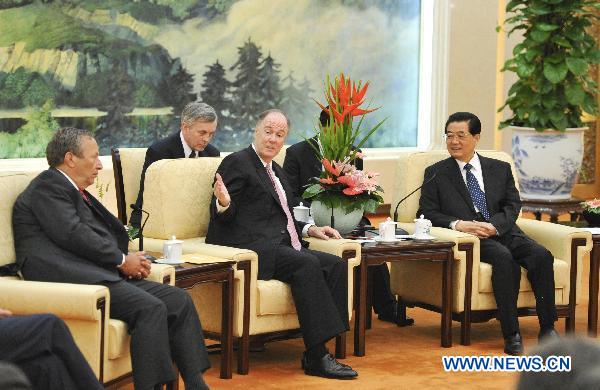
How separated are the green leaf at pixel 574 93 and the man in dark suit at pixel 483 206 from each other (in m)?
2.67

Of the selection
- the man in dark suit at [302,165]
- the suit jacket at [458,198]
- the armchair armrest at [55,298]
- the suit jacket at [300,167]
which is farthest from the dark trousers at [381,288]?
the armchair armrest at [55,298]

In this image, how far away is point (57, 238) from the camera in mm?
4453

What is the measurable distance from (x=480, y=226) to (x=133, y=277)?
231 centimetres

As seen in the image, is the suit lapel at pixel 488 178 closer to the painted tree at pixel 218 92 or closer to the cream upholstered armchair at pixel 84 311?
the cream upholstered armchair at pixel 84 311

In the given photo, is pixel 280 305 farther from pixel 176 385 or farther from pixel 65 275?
pixel 65 275

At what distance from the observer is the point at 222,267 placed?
16.8ft

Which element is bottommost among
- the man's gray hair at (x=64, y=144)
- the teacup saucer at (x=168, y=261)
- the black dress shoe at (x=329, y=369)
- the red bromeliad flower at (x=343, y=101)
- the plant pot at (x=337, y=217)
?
the black dress shoe at (x=329, y=369)

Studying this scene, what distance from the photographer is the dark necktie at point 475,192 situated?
6340 mm

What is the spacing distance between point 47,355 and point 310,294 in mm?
1721

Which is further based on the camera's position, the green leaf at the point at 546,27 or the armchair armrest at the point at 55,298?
the green leaf at the point at 546,27

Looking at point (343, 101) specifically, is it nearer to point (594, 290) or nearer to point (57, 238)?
point (594, 290)

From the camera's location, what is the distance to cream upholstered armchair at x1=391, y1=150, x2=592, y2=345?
6.02 metres

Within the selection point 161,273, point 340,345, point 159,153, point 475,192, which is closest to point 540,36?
point 475,192

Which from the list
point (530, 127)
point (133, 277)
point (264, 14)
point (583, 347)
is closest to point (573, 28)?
point (530, 127)
